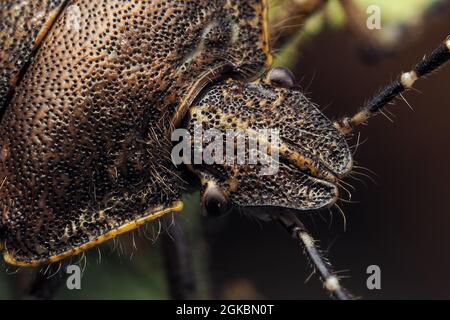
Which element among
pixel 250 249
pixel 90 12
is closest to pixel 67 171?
pixel 90 12

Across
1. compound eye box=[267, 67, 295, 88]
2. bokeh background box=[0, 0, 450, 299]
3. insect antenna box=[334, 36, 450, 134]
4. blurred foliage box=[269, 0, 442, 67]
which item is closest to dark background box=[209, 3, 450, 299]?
bokeh background box=[0, 0, 450, 299]

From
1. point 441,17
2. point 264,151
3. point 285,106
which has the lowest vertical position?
point 264,151

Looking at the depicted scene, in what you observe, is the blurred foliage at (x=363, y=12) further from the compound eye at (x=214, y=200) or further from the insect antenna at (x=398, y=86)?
the compound eye at (x=214, y=200)

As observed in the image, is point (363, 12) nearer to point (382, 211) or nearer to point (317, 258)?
point (382, 211)

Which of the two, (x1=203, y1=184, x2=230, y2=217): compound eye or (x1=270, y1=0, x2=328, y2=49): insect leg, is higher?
(x1=270, y1=0, x2=328, y2=49): insect leg

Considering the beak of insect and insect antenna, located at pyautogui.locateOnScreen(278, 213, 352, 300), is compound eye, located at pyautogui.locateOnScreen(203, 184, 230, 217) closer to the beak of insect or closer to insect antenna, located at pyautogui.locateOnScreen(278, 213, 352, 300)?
the beak of insect
